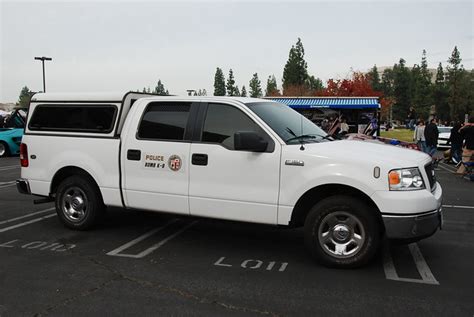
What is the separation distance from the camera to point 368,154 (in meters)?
4.73

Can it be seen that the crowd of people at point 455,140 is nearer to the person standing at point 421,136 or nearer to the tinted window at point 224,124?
the person standing at point 421,136

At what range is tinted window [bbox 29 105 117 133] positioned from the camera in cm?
605

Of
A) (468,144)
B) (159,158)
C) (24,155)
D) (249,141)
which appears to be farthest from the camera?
(468,144)

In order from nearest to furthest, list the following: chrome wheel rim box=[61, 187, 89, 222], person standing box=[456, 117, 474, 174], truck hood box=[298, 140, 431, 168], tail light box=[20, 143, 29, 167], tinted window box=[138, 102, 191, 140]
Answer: truck hood box=[298, 140, 431, 168] < tinted window box=[138, 102, 191, 140] < chrome wheel rim box=[61, 187, 89, 222] < tail light box=[20, 143, 29, 167] < person standing box=[456, 117, 474, 174]

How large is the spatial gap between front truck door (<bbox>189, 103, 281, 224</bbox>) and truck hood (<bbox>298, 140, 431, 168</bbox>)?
480 millimetres

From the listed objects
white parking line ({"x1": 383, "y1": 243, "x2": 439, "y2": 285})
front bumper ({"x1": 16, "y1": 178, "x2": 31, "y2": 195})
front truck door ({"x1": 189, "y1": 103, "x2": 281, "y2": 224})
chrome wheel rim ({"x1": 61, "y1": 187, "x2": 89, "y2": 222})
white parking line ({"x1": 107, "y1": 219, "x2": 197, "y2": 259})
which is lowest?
white parking line ({"x1": 107, "y1": 219, "x2": 197, "y2": 259})

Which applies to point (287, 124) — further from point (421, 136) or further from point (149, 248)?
point (421, 136)

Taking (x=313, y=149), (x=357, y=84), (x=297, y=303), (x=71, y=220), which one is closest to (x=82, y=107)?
(x=71, y=220)

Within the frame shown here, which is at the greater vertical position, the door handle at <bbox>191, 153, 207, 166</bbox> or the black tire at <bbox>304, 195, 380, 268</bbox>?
the door handle at <bbox>191, 153, 207, 166</bbox>

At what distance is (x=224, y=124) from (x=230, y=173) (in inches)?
24.2

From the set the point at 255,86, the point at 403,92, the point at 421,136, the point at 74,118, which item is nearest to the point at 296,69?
the point at 255,86

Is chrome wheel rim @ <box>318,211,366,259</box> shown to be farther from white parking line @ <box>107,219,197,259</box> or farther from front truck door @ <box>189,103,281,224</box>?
white parking line @ <box>107,219,197,259</box>

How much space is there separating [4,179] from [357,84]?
59011mm

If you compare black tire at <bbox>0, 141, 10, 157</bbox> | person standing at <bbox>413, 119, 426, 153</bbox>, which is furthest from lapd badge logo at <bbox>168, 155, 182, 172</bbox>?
black tire at <bbox>0, 141, 10, 157</bbox>
